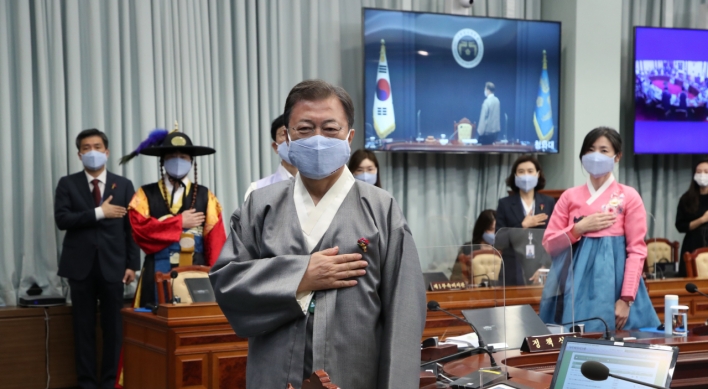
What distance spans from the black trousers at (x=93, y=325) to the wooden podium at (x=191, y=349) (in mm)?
1382

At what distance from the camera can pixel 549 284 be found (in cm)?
311

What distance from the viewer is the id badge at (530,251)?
3.09 metres

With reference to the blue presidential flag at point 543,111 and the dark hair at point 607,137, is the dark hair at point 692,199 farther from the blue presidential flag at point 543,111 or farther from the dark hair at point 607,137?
the dark hair at point 607,137

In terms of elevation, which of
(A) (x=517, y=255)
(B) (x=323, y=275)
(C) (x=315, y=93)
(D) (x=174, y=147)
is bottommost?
(A) (x=517, y=255)

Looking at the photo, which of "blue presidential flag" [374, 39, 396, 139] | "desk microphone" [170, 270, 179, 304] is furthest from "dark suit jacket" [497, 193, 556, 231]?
"desk microphone" [170, 270, 179, 304]

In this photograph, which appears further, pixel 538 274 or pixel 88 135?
pixel 88 135

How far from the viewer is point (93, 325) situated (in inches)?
201

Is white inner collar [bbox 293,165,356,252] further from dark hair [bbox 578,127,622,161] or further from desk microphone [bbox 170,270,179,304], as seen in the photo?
desk microphone [bbox 170,270,179,304]

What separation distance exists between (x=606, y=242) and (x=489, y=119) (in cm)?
352

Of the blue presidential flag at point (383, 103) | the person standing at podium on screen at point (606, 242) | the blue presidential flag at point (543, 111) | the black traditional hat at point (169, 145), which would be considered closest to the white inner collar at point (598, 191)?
the person standing at podium on screen at point (606, 242)

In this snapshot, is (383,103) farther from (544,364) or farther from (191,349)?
(544,364)

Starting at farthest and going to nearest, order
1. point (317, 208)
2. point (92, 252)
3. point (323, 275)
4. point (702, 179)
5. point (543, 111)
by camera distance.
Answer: point (543, 111) → point (702, 179) → point (92, 252) → point (317, 208) → point (323, 275)

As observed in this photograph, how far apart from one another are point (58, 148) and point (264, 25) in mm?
1860

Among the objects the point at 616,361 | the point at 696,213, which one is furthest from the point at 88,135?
the point at 696,213
